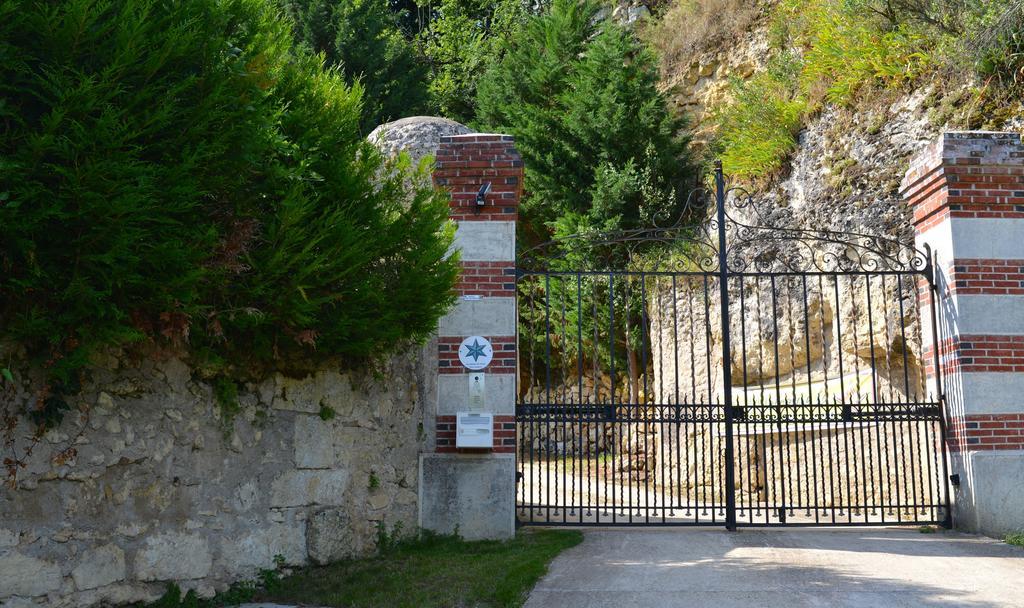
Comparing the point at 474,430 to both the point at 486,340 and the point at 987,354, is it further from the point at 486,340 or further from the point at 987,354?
the point at 987,354

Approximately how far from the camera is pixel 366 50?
19281 mm

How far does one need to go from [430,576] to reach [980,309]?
19.1ft

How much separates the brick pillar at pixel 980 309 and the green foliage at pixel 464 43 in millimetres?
13614

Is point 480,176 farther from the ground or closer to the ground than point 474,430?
farther from the ground

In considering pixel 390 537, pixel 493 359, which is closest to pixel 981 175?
pixel 493 359

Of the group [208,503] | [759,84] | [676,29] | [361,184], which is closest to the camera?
[208,503]

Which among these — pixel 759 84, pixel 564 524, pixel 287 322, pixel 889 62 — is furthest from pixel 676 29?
pixel 287 322

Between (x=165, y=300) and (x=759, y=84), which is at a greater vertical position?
(x=759, y=84)

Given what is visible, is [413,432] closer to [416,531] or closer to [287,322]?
[416,531]

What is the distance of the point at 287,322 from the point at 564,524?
11.9 feet

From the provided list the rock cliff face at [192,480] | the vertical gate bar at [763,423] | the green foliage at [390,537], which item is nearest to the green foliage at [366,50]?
the vertical gate bar at [763,423]

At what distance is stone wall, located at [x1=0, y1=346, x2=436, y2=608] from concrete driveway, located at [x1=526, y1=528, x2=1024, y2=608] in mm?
1831

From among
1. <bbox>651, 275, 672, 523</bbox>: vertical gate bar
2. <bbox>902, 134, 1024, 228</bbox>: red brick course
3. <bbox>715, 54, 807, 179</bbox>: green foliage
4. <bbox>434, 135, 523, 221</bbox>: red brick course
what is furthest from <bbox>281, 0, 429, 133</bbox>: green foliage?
<bbox>902, 134, 1024, 228</bbox>: red brick course

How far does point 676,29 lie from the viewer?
18.1m
